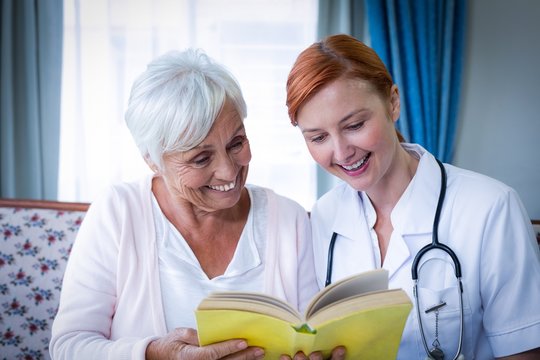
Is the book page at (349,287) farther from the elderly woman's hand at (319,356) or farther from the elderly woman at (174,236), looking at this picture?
the elderly woman at (174,236)

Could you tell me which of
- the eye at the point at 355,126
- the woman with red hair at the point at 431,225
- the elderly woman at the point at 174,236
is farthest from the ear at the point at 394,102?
the elderly woman at the point at 174,236

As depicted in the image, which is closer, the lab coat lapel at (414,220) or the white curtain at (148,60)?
the lab coat lapel at (414,220)

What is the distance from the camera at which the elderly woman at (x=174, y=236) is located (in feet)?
4.48

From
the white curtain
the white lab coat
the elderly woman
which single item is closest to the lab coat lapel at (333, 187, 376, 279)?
the white lab coat

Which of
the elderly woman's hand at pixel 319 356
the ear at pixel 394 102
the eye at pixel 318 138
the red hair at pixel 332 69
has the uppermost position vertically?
the red hair at pixel 332 69

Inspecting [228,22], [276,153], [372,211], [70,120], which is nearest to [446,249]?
[372,211]

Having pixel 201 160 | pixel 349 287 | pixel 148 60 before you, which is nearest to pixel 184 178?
pixel 201 160

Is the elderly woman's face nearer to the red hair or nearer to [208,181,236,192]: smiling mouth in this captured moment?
[208,181,236,192]: smiling mouth

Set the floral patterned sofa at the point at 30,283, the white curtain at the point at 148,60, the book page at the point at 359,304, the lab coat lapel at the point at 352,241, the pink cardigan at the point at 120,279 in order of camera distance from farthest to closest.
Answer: the white curtain at the point at 148,60, the floral patterned sofa at the point at 30,283, the lab coat lapel at the point at 352,241, the pink cardigan at the point at 120,279, the book page at the point at 359,304

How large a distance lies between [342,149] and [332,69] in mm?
201

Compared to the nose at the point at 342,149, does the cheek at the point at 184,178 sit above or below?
below

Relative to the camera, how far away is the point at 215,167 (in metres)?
1.43

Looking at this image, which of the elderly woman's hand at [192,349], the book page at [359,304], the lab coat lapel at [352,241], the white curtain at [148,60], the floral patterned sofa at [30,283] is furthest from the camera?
the white curtain at [148,60]

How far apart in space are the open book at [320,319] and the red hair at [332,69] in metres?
0.49
